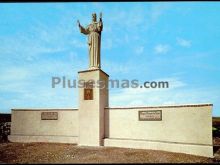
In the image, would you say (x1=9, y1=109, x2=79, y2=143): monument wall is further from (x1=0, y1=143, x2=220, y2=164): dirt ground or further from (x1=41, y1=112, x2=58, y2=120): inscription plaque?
(x1=0, y1=143, x2=220, y2=164): dirt ground

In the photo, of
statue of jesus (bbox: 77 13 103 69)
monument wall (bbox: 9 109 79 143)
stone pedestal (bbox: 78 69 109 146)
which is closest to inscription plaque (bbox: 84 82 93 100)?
stone pedestal (bbox: 78 69 109 146)

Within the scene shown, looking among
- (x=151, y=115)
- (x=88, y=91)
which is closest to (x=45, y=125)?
(x=88, y=91)

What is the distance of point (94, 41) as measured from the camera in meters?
13.1

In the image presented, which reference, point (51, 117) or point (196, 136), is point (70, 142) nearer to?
point (51, 117)

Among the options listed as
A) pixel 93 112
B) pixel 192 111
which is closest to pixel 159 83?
pixel 192 111

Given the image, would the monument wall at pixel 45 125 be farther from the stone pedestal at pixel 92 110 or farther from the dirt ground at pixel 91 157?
the dirt ground at pixel 91 157

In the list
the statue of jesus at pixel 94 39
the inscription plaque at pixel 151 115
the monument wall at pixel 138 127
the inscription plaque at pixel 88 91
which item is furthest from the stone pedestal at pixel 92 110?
the inscription plaque at pixel 151 115

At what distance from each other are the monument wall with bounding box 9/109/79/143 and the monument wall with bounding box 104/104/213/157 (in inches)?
87.1

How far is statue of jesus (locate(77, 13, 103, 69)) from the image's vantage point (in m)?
12.9

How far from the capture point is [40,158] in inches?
357

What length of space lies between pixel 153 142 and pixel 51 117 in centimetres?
638

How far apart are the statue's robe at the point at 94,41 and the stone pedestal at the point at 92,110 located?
0.74 meters

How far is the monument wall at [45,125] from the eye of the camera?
1337 cm

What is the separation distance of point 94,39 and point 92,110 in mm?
4064
